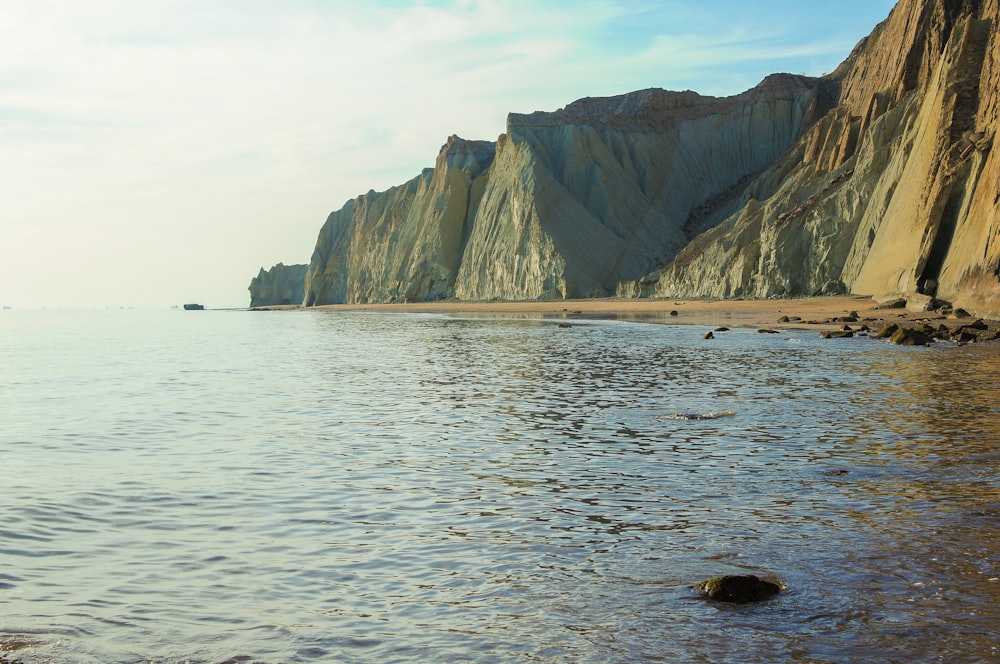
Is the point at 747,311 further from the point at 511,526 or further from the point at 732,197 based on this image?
the point at 511,526

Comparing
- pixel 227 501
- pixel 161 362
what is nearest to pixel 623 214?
pixel 161 362

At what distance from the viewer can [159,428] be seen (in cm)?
1539

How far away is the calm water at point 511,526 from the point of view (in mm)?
5648

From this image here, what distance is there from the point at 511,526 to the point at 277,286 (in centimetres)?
17442

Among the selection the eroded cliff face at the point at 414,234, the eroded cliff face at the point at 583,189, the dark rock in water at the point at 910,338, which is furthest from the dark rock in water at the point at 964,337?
the eroded cliff face at the point at 414,234

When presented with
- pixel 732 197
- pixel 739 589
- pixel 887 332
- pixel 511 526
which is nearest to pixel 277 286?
pixel 732 197

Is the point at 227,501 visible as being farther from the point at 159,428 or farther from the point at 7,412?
the point at 7,412

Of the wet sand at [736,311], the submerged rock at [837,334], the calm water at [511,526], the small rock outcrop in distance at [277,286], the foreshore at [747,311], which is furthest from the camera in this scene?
the small rock outcrop in distance at [277,286]

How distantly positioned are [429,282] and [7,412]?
294 ft

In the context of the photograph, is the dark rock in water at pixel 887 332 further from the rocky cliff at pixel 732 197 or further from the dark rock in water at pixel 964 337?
the rocky cliff at pixel 732 197

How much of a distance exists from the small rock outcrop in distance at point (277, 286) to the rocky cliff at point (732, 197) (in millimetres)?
29541

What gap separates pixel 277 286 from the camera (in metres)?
176

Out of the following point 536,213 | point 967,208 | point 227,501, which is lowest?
point 227,501

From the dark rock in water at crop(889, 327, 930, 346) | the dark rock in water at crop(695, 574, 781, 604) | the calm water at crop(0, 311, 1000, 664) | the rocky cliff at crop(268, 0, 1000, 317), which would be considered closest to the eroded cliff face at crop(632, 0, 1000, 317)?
the rocky cliff at crop(268, 0, 1000, 317)
